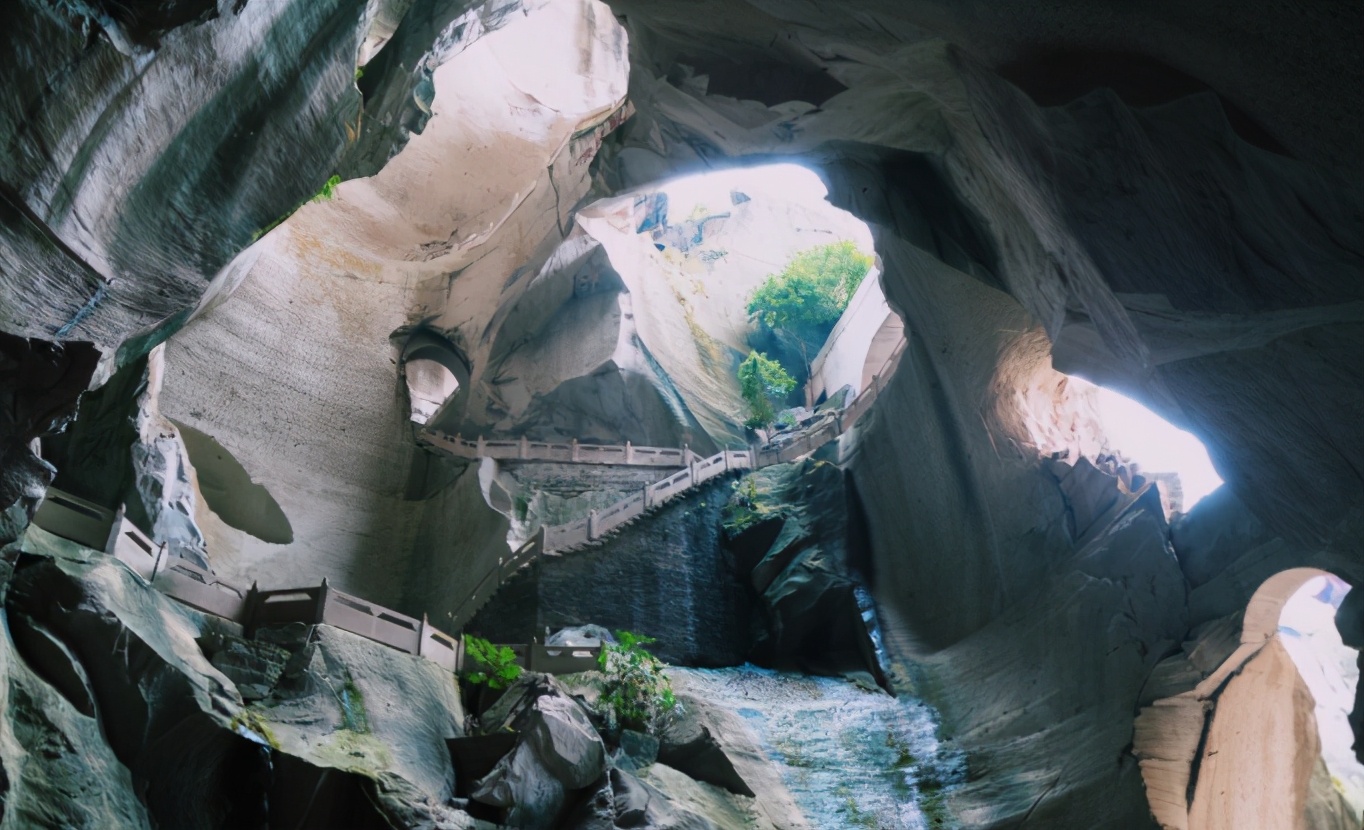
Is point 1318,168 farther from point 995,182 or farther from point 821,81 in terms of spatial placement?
point 821,81

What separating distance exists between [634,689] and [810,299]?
25.1 meters

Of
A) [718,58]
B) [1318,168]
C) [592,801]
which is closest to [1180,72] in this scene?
[1318,168]

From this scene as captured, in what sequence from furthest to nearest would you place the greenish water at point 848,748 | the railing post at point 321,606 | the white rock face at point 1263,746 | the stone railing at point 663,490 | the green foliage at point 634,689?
the stone railing at point 663,490, the green foliage at point 634,689, the greenish water at point 848,748, the railing post at point 321,606, the white rock face at point 1263,746

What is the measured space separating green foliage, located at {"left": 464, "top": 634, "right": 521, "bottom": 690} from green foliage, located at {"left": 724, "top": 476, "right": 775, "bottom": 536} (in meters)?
9.82

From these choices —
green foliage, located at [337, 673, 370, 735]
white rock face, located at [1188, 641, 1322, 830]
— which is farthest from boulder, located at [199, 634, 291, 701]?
white rock face, located at [1188, 641, 1322, 830]

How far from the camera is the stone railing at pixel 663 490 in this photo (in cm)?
2062

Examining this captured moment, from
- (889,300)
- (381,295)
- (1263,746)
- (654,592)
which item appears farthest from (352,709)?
(381,295)

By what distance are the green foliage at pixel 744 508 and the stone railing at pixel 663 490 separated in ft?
2.02

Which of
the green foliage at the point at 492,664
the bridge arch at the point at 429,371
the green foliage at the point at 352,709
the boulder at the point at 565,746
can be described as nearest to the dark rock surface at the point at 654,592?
the green foliage at the point at 492,664

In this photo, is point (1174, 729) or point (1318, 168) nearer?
point (1318, 168)

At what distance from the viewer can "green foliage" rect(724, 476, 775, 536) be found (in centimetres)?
2444

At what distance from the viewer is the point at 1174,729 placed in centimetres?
1284

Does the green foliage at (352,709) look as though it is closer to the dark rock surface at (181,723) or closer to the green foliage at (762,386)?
the dark rock surface at (181,723)

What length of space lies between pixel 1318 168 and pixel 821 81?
7.79 metres
